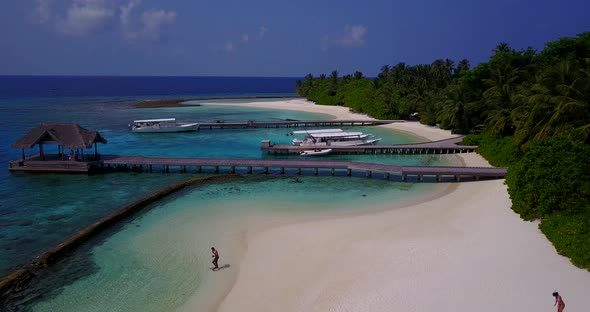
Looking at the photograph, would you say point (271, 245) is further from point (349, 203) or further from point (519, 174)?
point (519, 174)

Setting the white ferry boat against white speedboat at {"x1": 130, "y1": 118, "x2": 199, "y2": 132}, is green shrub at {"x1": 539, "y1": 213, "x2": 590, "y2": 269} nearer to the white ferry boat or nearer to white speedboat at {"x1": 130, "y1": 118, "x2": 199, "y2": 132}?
the white ferry boat

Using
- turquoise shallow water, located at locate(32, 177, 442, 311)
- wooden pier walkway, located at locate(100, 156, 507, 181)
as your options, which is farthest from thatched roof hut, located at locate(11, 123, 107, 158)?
turquoise shallow water, located at locate(32, 177, 442, 311)

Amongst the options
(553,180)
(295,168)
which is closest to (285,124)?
(295,168)

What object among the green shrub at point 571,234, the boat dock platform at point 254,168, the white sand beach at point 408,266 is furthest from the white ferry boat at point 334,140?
the green shrub at point 571,234

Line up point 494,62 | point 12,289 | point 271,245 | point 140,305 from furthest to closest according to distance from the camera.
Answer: point 494,62 < point 271,245 < point 12,289 < point 140,305

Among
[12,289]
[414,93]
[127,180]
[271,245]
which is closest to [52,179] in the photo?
[127,180]

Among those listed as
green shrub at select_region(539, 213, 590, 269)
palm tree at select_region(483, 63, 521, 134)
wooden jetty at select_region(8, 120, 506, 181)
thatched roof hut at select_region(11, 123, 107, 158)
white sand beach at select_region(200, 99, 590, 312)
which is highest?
palm tree at select_region(483, 63, 521, 134)
